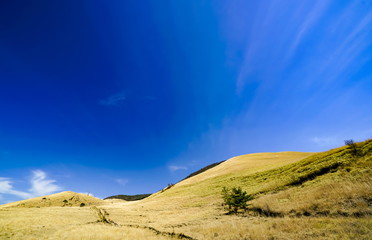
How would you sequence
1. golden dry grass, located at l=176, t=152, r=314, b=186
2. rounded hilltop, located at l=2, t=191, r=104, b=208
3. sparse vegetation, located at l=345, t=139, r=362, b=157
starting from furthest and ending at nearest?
1. rounded hilltop, located at l=2, t=191, r=104, b=208
2. golden dry grass, located at l=176, t=152, r=314, b=186
3. sparse vegetation, located at l=345, t=139, r=362, b=157

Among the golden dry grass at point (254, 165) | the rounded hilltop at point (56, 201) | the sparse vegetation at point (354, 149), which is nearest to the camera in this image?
the sparse vegetation at point (354, 149)

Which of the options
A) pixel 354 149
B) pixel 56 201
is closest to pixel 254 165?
pixel 354 149

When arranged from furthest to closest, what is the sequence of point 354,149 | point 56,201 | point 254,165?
point 56,201, point 254,165, point 354,149

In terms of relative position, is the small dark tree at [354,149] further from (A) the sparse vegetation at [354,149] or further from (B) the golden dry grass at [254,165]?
(B) the golden dry grass at [254,165]

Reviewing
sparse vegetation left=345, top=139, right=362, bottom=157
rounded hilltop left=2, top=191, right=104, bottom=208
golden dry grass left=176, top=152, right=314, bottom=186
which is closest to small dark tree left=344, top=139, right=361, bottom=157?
sparse vegetation left=345, top=139, right=362, bottom=157

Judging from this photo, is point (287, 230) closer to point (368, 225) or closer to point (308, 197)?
point (368, 225)

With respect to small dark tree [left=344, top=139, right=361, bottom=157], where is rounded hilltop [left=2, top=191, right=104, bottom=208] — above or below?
above

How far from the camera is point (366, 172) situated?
57.1ft

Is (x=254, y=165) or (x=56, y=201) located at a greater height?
(x=56, y=201)

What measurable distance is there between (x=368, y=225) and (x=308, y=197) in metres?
9.72

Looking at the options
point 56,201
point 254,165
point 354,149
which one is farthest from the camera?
point 56,201

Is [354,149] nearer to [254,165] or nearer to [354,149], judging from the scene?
[354,149]

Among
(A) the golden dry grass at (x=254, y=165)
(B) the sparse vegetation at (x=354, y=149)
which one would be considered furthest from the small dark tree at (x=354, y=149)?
(A) the golden dry grass at (x=254, y=165)

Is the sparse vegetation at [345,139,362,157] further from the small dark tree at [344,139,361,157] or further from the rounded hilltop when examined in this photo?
the rounded hilltop
